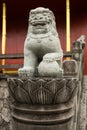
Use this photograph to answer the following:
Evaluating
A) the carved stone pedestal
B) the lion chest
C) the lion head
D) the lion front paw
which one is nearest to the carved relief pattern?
the carved stone pedestal

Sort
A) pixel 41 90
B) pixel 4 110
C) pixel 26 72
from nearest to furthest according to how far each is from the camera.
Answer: pixel 41 90, pixel 26 72, pixel 4 110

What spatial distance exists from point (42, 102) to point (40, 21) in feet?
2.27

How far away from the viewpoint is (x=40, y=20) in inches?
60.3

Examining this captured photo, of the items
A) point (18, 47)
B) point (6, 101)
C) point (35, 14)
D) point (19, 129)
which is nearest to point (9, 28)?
point (18, 47)

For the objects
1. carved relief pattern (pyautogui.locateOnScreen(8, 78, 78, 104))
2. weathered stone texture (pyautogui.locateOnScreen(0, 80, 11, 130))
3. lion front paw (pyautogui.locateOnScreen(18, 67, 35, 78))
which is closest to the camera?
carved relief pattern (pyautogui.locateOnScreen(8, 78, 78, 104))

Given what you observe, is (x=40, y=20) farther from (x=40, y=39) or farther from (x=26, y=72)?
(x=26, y=72)

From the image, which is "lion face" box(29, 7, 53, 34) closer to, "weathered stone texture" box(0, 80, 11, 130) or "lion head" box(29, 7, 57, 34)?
"lion head" box(29, 7, 57, 34)

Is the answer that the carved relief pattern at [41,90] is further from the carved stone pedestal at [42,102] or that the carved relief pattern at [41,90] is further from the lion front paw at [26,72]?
the lion front paw at [26,72]

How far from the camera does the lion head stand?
1.54 metres

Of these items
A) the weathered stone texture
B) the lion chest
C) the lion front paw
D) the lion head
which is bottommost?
the weathered stone texture

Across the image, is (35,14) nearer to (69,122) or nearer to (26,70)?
(26,70)

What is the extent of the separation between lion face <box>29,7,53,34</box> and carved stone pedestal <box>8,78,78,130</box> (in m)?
0.52

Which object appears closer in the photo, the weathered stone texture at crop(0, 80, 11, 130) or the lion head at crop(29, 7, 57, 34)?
the lion head at crop(29, 7, 57, 34)

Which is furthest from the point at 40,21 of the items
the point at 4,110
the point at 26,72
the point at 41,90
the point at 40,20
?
the point at 4,110
